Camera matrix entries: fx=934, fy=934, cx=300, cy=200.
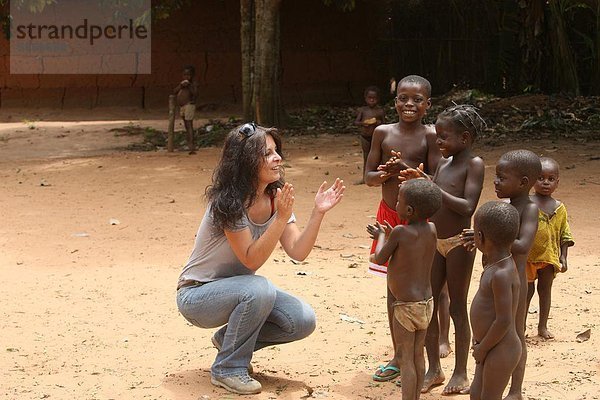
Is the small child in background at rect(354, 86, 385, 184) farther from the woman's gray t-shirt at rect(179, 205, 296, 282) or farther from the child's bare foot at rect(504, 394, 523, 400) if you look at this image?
the child's bare foot at rect(504, 394, 523, 400)

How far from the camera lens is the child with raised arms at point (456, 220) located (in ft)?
13.5

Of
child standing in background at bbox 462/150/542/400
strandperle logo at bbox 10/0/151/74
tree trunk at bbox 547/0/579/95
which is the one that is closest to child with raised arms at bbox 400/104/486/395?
child standing in background at bbox 462/150/542/400

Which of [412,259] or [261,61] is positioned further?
[261,61]

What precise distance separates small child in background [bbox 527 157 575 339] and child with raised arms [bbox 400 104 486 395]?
67 cm

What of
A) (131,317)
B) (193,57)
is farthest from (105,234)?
(193,57)

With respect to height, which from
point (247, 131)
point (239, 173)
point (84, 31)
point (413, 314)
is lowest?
point (413, 314)

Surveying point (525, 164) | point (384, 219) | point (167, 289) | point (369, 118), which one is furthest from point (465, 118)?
point (369, 118)

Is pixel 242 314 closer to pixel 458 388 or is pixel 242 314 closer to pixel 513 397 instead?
pixel 458 388

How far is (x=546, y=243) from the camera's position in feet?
15.6

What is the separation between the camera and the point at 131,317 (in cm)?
543

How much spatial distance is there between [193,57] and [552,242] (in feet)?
41.9

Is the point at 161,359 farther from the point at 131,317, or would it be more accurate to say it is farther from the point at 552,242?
the point at 552,242

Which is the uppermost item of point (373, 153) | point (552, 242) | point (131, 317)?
point (373, 153)

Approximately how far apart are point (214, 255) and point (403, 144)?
107cm
